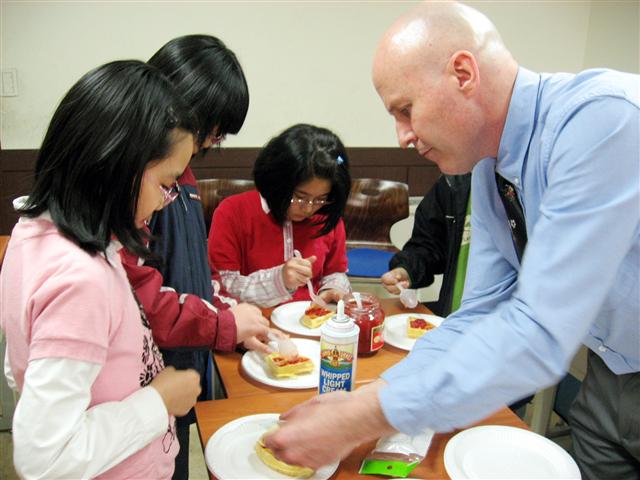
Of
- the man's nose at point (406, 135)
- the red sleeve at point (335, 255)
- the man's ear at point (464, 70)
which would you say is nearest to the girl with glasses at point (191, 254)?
the man's nose at point (406, 135)

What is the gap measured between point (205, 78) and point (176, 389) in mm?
765

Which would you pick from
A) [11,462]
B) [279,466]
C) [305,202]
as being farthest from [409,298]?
[11,462]

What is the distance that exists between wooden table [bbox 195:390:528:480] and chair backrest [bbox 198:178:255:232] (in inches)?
67.1

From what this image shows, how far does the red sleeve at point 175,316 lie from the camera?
48.8 inches

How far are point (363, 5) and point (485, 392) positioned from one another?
3201 millimetres

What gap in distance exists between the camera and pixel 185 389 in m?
1.00

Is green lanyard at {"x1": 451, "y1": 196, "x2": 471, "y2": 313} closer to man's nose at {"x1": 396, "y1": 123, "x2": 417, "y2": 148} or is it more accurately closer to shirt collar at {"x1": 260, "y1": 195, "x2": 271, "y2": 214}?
shirt collar at {"x1": 260, "y1": 195, "x2": 271, "y2": 214}

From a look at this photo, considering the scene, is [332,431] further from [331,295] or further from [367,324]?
[331,295]

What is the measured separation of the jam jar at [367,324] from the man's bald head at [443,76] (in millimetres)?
578

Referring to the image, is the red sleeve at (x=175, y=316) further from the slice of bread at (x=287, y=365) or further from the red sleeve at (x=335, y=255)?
the red sleeve at (x=335, y=255)

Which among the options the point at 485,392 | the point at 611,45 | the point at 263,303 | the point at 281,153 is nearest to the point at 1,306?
the point at 485,392

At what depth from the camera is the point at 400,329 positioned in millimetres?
1655

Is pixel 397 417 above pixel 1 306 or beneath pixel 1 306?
beneath

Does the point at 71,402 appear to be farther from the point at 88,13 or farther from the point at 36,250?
the point at 88,13
